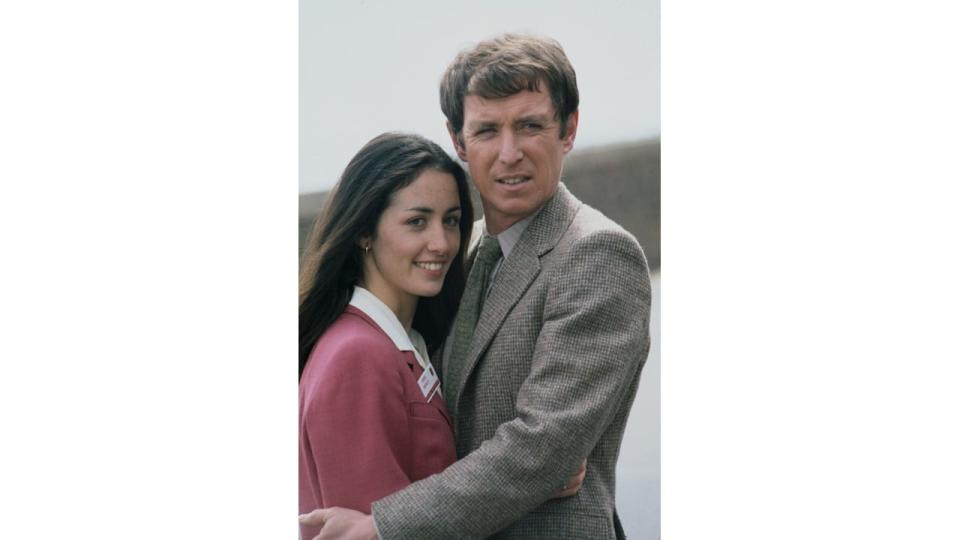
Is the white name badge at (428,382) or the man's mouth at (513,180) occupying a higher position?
the man's mouth at (513,180)

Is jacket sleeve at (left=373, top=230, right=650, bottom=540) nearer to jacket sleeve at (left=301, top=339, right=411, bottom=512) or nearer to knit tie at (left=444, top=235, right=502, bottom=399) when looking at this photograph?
jacket sleeve at (left=301, top=339, right=411, bottom=512)

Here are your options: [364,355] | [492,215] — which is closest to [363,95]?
[492,215]

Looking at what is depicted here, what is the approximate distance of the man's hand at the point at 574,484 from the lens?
335 centimetres

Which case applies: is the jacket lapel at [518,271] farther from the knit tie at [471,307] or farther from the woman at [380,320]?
the woman at [380,320]

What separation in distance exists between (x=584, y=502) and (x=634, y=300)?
57 cm

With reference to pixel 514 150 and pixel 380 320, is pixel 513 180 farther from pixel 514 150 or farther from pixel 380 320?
pixel 380 320

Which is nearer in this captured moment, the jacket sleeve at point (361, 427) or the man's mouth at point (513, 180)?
the jacket sleeve at point (361, 427)

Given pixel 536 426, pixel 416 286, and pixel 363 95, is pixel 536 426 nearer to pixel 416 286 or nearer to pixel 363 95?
pixel 416 286

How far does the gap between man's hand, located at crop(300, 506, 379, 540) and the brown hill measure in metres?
0.93

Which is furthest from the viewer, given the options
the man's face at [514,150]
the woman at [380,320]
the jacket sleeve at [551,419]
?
the man's face at [514,150]

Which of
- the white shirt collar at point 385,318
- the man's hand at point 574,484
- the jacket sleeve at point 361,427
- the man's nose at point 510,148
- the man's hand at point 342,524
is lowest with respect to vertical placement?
the man's hand at point 342,524

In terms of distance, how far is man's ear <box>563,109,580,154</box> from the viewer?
352 cm

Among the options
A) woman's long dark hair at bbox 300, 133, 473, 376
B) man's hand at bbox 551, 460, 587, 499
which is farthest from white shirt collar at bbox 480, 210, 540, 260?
man's hand at bbox 551, 460, 587, 499

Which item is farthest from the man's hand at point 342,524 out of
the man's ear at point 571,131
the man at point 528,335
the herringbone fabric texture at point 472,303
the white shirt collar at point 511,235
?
the man's ear at point 571,131
